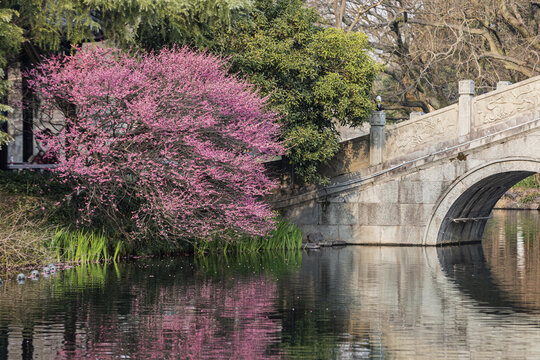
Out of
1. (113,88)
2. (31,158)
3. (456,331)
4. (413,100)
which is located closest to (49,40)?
(113,88)

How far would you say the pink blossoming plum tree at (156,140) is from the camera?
20391 millimetres

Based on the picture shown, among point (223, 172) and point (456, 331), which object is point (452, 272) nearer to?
point (223, 172)

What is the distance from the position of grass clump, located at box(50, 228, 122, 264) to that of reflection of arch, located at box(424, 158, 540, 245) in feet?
30.3

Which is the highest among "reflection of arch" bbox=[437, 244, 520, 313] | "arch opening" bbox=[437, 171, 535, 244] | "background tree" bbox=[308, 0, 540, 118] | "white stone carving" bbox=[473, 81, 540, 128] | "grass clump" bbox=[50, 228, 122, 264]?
"background tree" bbox=[308, 0, 540, 118]

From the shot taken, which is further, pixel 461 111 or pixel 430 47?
pixel 430 47

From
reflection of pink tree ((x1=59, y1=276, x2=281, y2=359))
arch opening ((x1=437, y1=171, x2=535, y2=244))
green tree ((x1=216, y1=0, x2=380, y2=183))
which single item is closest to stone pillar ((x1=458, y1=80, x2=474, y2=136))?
arch opening ((x1=437, y1=171, x2=535, y2=244))

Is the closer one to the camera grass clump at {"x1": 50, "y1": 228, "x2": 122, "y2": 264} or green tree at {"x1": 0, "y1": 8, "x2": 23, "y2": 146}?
green tree at {"x1": 0, "y1": 8, "x2": 23, "y2": 146}

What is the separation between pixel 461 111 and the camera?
25.7 m

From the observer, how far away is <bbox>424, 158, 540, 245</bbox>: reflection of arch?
992 inches

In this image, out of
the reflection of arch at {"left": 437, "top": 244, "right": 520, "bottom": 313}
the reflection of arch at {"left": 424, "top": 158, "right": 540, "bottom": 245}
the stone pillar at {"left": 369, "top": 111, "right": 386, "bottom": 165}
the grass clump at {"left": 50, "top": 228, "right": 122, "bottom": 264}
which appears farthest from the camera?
the stone pillar at {"left": 369, "top": 111, "right": 386, "bottom": 165}

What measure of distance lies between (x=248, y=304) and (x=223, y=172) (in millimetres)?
6459

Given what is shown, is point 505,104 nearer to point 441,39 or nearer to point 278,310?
point 441,39

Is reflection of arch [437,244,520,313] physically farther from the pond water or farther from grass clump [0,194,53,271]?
grass clump [0,194,53,271]

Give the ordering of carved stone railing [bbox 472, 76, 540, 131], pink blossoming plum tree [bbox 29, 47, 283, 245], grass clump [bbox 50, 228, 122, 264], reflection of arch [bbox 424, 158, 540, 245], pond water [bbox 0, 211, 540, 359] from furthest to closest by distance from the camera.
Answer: reflection of arch [bbox 424, 158, 540, 245], carved stone railing [bbox 472, 76, 540, 131], grass clump [bbox 50, 228, 122, 264], pink blossoming plum tree [bbox 29, 47, 283, 245], pond water [bbox 0, 211, 540, 359]
